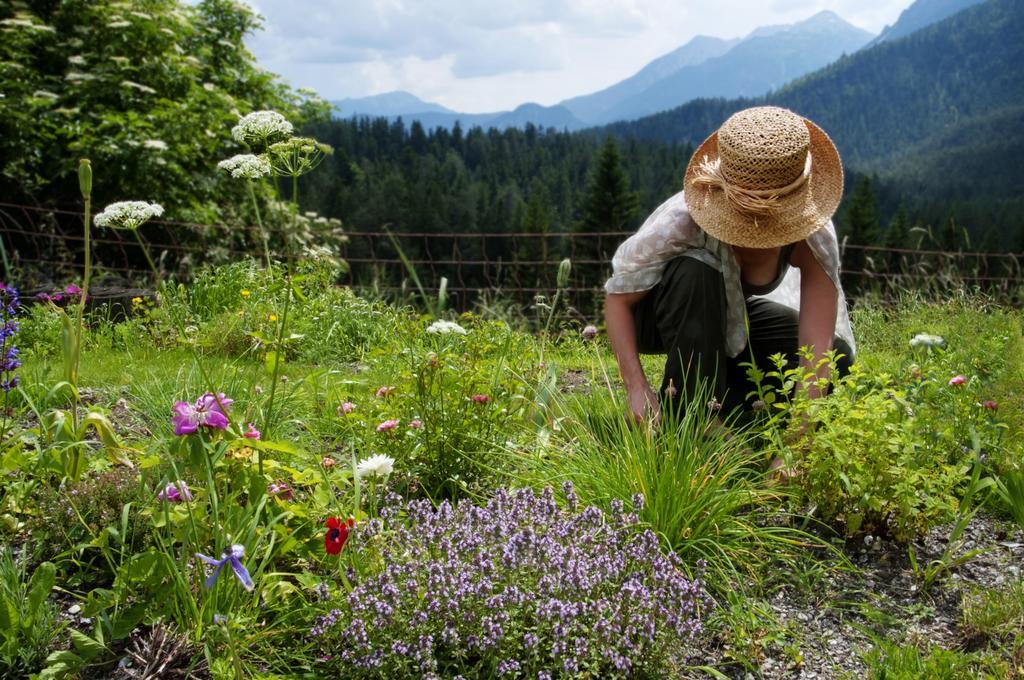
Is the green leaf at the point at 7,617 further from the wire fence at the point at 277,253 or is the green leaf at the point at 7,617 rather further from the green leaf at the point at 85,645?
the wire fence at the point at 277,253

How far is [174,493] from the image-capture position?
196 cm

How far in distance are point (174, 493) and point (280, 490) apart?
10.5 inches

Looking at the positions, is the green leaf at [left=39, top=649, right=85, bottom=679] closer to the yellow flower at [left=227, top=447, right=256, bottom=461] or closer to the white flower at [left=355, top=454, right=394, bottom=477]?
the yellow flower at [left=227, top=447, right=256, bottom=461]

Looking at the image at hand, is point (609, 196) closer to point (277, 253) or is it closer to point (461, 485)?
point (277, 253)

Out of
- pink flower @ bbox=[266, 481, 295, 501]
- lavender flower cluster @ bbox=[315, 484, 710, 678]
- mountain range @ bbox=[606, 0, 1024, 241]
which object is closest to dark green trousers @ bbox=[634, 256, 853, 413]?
lavender flower cluster @ bbox=[315, 484, 710, 678]

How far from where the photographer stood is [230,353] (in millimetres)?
4938

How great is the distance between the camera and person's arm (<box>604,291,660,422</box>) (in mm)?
2928

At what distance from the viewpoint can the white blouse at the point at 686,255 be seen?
112 inches

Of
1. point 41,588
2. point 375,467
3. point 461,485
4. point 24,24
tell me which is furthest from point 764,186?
point 24,24

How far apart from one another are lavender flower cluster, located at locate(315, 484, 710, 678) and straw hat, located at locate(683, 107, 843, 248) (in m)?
1.21

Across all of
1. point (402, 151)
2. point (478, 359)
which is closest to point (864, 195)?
point (402, 151)

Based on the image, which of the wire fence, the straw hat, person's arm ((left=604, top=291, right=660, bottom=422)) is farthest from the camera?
the wire fence

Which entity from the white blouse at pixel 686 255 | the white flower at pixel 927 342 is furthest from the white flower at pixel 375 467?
the white flower at pixel 927 342

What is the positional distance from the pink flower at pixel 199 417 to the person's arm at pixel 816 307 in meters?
1.96
